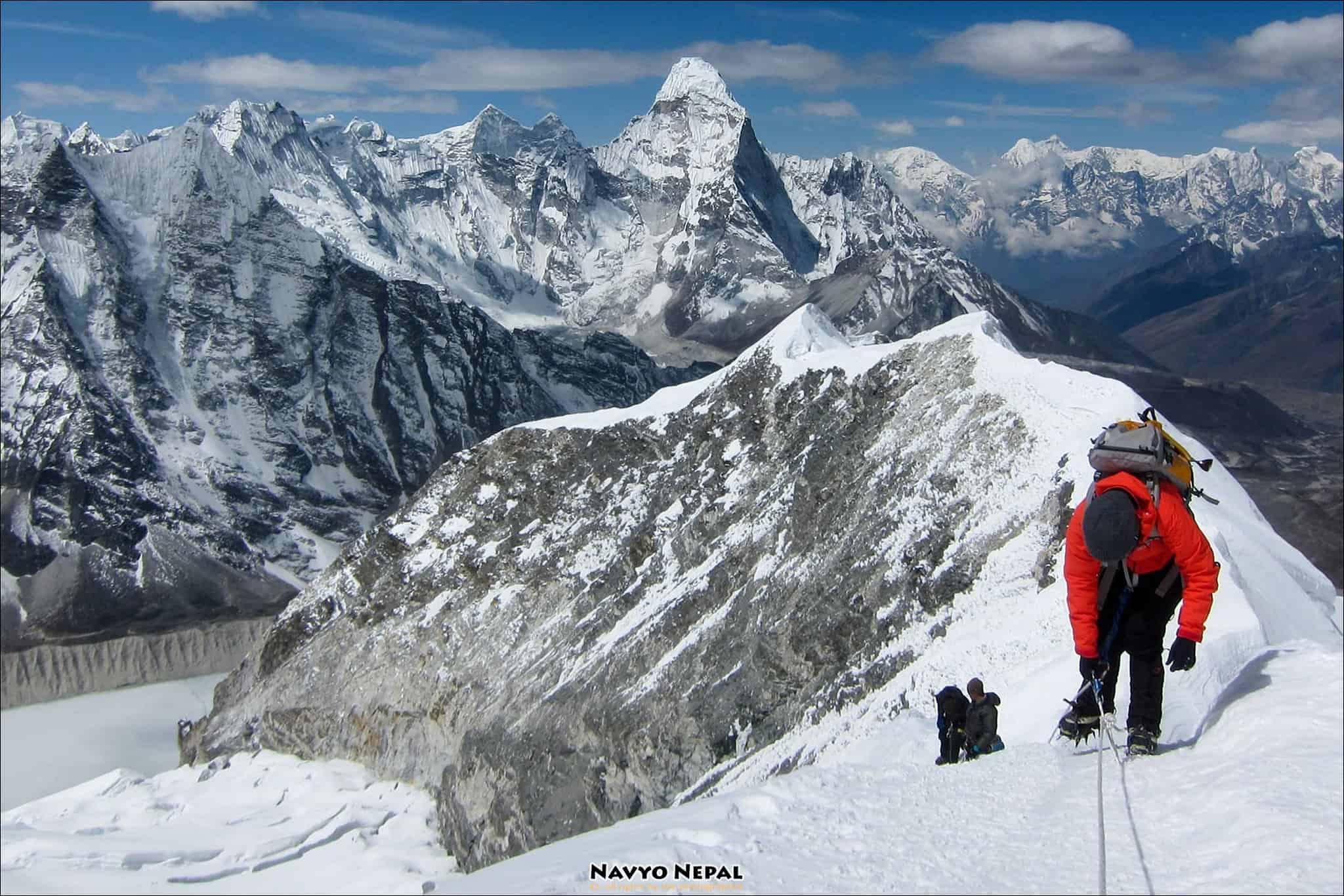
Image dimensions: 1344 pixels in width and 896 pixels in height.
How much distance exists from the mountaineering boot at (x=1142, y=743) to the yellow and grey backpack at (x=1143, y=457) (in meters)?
2.93

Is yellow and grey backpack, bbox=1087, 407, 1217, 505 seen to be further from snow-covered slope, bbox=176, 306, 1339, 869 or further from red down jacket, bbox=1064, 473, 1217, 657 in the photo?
snow-covered slope, bbox=176, 306, 1339, 869

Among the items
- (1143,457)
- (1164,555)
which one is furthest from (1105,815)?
(1143,457)

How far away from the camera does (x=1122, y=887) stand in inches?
422

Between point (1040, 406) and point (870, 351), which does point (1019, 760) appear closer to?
point (1040, 406)

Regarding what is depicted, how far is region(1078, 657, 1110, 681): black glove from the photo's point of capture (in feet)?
48.3

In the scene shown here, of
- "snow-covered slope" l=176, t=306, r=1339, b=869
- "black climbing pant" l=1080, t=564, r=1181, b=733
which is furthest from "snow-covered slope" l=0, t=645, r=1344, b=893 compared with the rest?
"snow-covered slope" l=176, t=306, r=1339, b=869

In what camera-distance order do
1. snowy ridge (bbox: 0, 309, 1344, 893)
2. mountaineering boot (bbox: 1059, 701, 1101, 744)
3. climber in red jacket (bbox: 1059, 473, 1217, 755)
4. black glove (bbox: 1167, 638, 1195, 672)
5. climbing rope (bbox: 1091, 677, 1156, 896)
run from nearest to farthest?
climbing rope (bbox: 1091, 677, 1156, 896)
snowy ridge (bbox: 0, 309, 1344, 893)
climber in red jacket (bbox: 1059, 473, 1217, 755)
black glove (bbox: 1167, 638, 1195, 672)
mountaineering boot (bbox: 1059, 701, 1101, 744)

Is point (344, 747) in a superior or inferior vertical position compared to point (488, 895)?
inferior

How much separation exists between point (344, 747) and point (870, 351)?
1703 inches

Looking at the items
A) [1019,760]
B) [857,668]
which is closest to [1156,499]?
[1019,760]

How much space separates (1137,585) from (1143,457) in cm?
172

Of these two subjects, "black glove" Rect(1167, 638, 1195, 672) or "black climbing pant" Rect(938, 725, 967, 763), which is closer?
"black glove" Rect(1167, 638, 1195, 672)

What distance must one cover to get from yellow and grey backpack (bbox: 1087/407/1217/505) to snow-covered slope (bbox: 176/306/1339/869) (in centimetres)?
1729

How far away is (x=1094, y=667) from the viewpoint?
14.8 m
